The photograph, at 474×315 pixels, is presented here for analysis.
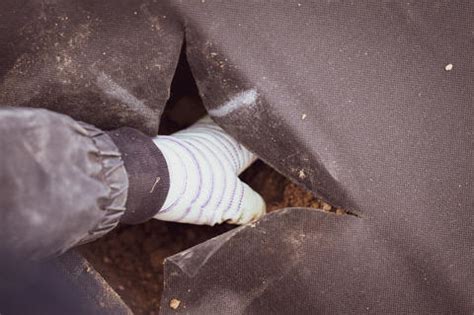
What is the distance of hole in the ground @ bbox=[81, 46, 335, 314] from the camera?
1.16m

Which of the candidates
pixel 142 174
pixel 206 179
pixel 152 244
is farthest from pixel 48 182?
pixel 152 244

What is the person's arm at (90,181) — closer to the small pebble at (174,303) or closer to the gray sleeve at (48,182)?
the gray sleeve at (48,182)

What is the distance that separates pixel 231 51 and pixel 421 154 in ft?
1.10

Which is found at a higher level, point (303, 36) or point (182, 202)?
point (303, 36)

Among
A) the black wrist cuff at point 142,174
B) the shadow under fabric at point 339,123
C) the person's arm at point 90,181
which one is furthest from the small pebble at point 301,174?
the black wrist cuff at point 142,174

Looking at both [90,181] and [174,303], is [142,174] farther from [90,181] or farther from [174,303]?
[174,303]

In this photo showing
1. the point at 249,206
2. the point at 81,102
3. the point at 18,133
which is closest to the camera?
the point at 18,133

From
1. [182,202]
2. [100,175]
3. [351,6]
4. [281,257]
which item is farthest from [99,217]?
[351,6]

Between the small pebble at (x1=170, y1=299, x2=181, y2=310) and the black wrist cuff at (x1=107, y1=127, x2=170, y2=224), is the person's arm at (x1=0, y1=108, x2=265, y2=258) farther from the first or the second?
the small pebble at (x1=170, y1=299, x2=181, y2=310)

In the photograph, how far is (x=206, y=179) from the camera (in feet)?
3.17

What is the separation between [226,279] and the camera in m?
0.97

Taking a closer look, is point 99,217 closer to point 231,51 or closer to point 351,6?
point 231,51

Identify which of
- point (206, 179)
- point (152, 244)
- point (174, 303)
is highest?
point (206, 179)

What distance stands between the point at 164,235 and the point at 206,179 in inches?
13.2
